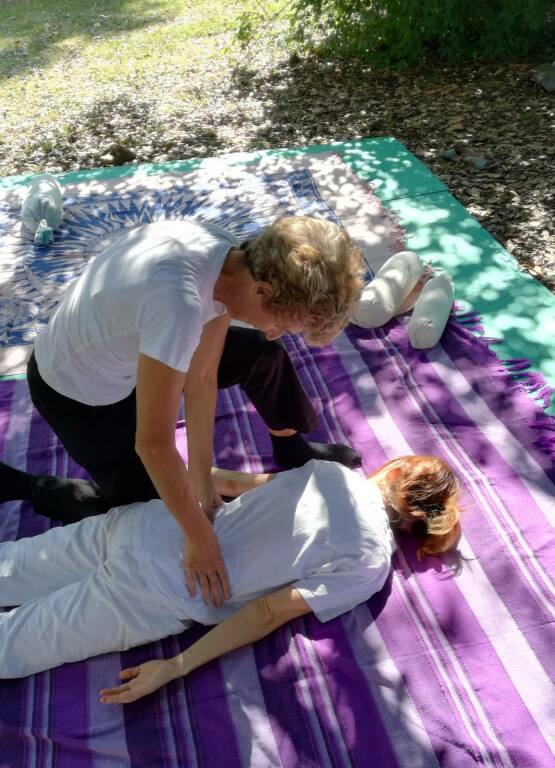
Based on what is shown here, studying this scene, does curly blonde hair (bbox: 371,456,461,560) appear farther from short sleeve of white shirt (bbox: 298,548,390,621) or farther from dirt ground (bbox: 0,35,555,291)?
dirt ground (bbox: 0,35,555,291)

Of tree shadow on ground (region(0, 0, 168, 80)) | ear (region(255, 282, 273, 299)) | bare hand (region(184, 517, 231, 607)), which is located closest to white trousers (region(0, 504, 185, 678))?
bare hand (region(184, 517, 231, 607))

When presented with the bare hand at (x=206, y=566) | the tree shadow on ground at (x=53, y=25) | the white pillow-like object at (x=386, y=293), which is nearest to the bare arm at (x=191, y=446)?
the bare hand at (x=206, y=566)

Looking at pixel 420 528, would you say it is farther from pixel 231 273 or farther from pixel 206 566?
pixel 231 273

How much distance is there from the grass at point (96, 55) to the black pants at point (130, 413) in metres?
4.87

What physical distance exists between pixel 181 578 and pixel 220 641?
0.67 ft

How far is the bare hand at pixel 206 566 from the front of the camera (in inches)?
70.4

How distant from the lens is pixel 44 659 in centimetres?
192

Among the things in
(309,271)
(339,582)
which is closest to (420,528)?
(339,582)

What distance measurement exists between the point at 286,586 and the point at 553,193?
392 cm

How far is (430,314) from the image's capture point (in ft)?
10.5

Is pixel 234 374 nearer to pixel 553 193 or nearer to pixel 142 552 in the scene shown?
pixel 142 552

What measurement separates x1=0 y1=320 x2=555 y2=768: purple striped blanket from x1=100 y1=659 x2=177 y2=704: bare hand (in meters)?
0.06

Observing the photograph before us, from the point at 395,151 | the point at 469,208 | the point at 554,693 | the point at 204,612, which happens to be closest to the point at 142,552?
the point at 204,612

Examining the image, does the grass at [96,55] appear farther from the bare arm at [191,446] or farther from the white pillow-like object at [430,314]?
the bare arm at [191,446]
